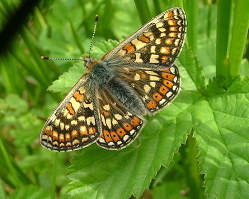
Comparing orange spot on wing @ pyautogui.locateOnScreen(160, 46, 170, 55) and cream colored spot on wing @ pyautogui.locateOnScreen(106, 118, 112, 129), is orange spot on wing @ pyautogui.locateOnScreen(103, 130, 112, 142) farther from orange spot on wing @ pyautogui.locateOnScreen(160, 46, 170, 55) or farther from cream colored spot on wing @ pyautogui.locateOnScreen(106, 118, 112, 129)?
orange spot on wing @ pyautogui.locateOnScreen(160, 46, 170, 55)

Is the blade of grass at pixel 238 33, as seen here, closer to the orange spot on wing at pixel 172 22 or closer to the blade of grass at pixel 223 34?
the blade of grass at pixel 223 34

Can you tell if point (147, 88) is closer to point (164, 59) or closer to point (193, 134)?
point (164, 59)

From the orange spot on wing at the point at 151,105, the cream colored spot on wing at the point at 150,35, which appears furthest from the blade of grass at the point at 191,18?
the orange spot on wing at the point at 151,105

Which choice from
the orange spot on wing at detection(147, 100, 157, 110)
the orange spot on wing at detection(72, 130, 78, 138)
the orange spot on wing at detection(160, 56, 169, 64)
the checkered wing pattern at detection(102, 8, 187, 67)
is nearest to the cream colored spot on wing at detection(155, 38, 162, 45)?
the checkered wing pattern at detection(102, 8, 187, 67)

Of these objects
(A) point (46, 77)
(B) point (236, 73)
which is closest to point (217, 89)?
(B) point (236, 73)

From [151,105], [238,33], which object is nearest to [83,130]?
[151,105]

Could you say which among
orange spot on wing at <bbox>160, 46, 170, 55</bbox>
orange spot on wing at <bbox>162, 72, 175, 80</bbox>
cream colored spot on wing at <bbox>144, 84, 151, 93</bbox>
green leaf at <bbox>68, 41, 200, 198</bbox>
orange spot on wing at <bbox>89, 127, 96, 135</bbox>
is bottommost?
green leaf at <bbox>68, 41, 200, 198</bbox>

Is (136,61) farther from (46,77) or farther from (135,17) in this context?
(135,17)
